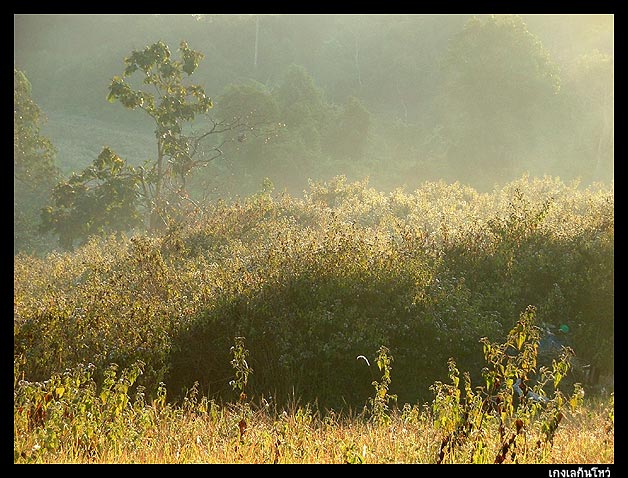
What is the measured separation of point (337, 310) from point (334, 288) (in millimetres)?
545

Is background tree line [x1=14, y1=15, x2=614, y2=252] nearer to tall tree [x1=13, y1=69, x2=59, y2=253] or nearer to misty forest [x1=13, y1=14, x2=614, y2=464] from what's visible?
tall tree [x1=13, y1=69, x2=59, y2=253]

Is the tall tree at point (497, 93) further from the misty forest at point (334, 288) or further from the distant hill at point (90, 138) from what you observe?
the distant hill at point (90, 138)

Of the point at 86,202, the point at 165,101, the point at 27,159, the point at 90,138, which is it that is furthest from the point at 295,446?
the point at 90,138

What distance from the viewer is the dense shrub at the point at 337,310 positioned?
8648 millimetres

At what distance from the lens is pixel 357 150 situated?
42.6 meters

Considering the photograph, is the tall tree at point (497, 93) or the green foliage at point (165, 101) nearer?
the green foliage at point (165, 101)

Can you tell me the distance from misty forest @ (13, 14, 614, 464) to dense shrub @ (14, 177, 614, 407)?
0.13ft

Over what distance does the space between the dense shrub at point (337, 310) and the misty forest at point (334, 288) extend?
4cm

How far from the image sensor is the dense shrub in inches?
340

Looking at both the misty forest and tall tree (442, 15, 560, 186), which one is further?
tall tree (442, 15, 560, 186)

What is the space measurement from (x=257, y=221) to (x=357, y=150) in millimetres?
25318

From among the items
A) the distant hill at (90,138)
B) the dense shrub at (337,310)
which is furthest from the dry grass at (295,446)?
the distant hill at (90,138)

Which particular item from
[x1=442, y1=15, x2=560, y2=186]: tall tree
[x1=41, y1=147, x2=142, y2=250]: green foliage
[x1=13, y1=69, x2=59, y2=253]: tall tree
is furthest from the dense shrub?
[x1=442, y1=15, x2=560, y2=186]: tall tree
